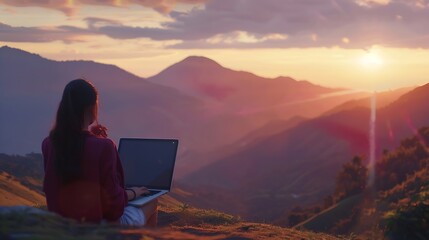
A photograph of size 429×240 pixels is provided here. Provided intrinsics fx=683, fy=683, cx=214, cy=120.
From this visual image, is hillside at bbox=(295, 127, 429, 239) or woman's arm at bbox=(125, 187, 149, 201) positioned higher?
woman's arm at bbox=(125, 187, 149, 201)

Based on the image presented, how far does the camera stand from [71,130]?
19.1ft

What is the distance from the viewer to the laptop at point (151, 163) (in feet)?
23.5

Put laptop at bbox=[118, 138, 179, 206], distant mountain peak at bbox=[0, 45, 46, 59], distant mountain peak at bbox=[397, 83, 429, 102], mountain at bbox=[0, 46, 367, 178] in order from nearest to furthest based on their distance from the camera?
1. laptop at bbox=[118, 138, 179, 206]
2. distant mountain peak at bbox=[397, 83, 429, 102]
3. mountain at bbox=[0, 46, 367, 178]
4. distant mountain peak at bbox=[0, 45, 46, 59]

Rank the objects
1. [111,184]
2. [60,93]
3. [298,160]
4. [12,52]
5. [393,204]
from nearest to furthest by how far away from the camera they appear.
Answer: [111,184] → [393,204] → [298,160] → [60,93] → [12,52]

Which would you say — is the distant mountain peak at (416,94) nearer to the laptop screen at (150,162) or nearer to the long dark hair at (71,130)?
the laptop screen at (150,162)

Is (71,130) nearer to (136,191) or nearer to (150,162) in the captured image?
(136,191)

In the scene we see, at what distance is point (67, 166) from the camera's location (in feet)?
19.0

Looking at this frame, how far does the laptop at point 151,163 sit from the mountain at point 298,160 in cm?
4402

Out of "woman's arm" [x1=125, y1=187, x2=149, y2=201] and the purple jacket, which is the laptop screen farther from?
the purple jacket

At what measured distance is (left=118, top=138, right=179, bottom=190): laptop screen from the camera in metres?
7.18

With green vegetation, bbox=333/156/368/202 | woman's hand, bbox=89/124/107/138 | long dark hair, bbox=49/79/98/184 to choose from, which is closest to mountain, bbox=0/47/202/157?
green vegetation, bbox=333/156/368/202

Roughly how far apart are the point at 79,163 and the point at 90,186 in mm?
228

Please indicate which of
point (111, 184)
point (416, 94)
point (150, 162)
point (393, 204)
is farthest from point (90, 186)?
point (416, 94)

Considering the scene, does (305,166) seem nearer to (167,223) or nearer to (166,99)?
(167,223)
